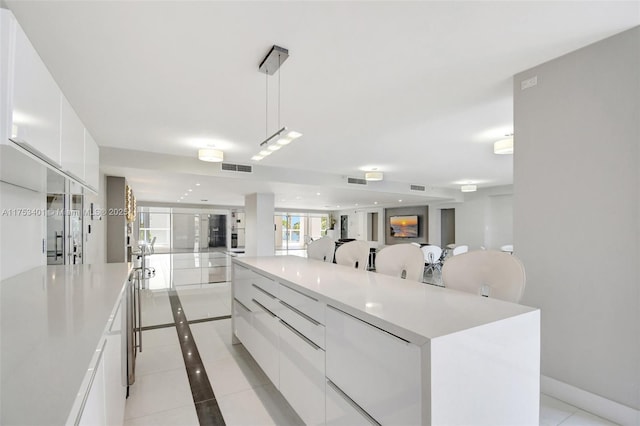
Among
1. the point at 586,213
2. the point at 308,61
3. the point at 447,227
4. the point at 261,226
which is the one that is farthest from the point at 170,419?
the point at 447,227

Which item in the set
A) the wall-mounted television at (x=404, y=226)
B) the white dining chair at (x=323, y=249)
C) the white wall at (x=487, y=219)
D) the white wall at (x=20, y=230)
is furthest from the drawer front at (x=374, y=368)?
the wall-mounted television at (x=404, y=226)

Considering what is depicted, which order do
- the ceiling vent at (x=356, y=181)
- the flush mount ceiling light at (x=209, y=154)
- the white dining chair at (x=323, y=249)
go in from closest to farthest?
the white dining chair at (x=323, y=249) → the flush mount ceiling light at (x=209, y=154) → the ceiling vent at (x=356, y=181)

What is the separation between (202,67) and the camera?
90.8 inches

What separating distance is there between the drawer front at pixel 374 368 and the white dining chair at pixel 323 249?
70.7 inches

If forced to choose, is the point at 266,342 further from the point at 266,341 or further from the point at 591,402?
the point at 591,402

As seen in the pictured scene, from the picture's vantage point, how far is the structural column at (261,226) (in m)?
8.09

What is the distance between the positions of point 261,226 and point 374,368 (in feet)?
23.8

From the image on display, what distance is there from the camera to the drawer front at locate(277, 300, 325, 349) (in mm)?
1532

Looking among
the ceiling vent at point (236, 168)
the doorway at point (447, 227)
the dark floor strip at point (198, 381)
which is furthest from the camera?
the doorway at point (447, 227)

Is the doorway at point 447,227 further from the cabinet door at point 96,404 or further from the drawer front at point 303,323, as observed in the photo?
the cabinet door at point 96,404

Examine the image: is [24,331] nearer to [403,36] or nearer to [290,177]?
[403,36]

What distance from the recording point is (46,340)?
3.07 ft

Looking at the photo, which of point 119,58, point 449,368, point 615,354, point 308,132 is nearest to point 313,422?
point 449,368

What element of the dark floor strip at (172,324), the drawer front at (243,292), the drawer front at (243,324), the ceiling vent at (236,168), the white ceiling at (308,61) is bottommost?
the dark floor strip at (172,324)
